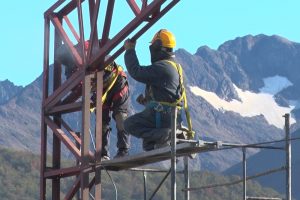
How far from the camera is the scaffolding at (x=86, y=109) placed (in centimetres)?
1277

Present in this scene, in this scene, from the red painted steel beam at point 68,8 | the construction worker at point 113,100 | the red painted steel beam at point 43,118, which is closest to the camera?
the construction worker at point 113,100

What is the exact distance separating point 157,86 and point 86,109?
4.22 ft

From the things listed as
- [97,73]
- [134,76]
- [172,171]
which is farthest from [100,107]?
[172,171]

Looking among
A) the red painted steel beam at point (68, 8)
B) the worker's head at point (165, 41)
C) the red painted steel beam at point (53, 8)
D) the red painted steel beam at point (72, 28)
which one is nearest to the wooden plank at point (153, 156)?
the worker's head at point (165, 41)

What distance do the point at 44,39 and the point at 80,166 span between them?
2.54 m

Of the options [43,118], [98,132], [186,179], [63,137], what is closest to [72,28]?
[43,118]

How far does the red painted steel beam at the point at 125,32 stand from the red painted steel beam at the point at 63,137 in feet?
3.91

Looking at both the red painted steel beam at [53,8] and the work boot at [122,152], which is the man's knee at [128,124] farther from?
the red painted steel beam at [53,8]

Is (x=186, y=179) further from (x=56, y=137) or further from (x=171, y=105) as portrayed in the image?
(x=56, y=137)

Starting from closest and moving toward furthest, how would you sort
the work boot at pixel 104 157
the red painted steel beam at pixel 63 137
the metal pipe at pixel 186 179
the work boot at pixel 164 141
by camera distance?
the metal pipe at pixel 186 179, the work boot at pixel 164 141, the red painted steel beam at pixel 63 137, the work boot at pixel 104 157

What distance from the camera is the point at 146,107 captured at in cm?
1405

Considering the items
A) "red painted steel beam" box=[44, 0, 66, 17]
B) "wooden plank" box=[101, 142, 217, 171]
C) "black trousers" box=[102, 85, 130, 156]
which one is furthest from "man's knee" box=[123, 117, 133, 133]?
"red painted steel beam" box=[44, 0, 66, 17]

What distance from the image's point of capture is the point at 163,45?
14055 millimetres

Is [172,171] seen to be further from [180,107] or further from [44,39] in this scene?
[44,39]
